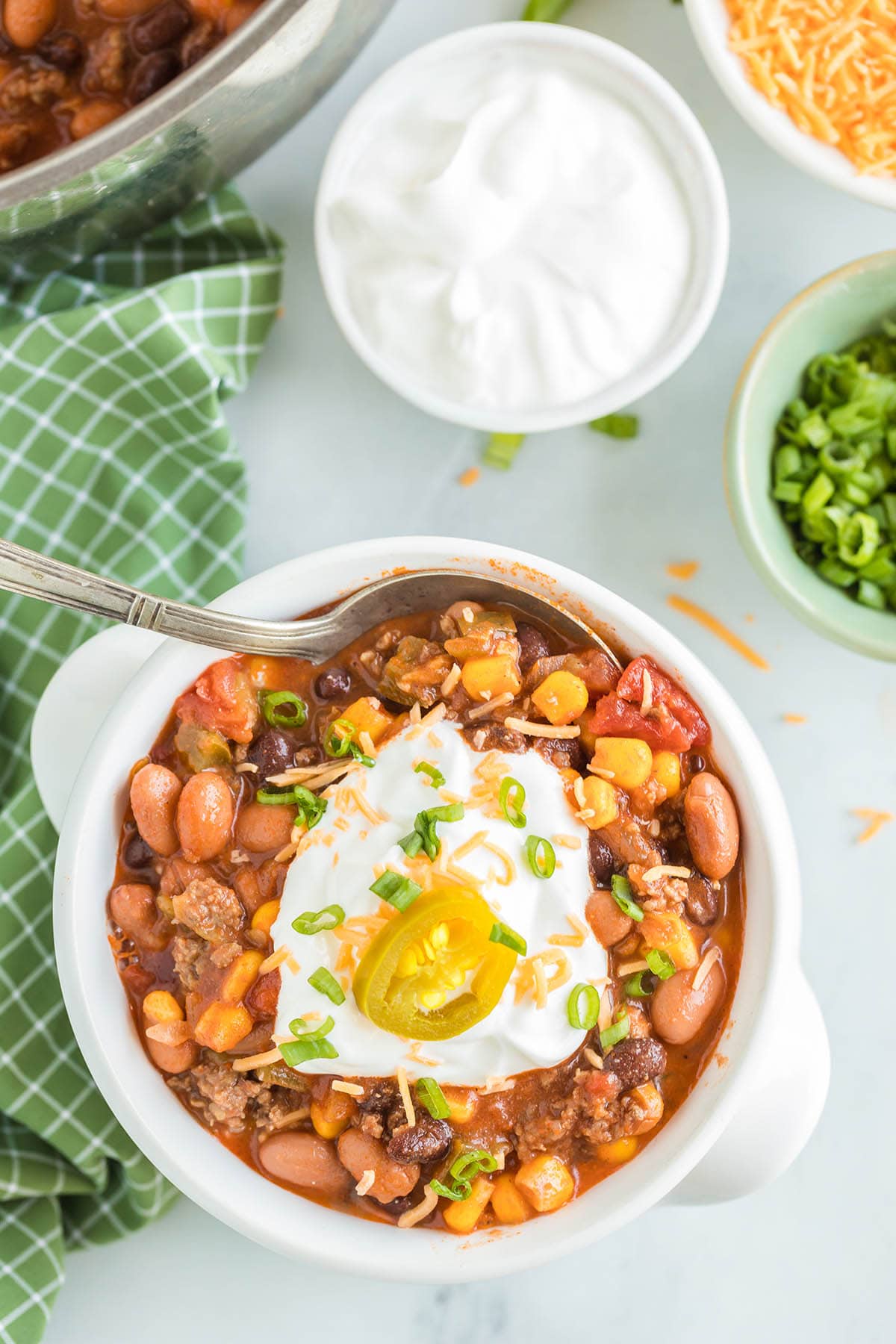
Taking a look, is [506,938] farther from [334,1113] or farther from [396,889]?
[334,1113]

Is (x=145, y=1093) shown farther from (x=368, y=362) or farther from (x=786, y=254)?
(x=786, y=254)

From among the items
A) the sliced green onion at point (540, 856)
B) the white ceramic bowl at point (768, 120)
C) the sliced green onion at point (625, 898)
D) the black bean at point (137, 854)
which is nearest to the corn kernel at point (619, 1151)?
the sliced green onion at point (625, 898)

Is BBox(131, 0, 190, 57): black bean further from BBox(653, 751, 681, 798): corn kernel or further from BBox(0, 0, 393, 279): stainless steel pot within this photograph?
BBox(653, 751, 681, 798): corn kernel

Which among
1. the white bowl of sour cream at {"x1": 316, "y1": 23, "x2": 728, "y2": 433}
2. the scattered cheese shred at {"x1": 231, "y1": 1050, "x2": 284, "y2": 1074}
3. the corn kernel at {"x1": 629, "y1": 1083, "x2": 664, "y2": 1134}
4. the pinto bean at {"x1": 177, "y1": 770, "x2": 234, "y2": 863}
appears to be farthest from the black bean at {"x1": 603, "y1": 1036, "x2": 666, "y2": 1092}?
the white bowl of sour cream at {"x1": 316, "y1": 23, "x2": 728, "y2": 433}

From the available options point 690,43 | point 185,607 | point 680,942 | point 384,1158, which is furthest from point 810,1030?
point 690,43

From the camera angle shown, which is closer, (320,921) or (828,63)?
(320,921)

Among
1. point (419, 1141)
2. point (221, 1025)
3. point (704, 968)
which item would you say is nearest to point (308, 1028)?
point (221, 1025)

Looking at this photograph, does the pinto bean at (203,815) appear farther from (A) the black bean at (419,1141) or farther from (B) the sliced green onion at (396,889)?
(A) the black bean at (419,1141)
